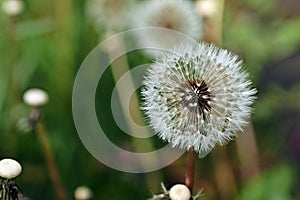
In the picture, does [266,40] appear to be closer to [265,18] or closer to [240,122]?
[265,18]

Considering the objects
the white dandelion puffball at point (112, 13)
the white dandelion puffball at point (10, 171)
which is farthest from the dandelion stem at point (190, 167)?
the white dandelion puffball at point (112, 13)

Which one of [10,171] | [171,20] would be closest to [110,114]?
[171,20]

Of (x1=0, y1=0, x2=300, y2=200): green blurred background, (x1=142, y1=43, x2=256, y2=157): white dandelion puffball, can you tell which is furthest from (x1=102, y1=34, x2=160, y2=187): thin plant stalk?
(x1=142, y1=43, x2=256, y2=157): white dandelion puffball

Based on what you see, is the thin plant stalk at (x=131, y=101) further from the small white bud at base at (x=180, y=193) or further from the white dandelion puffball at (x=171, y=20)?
the small white bud at base at (x=180, y=193)

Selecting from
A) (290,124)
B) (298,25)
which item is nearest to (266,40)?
(298,25)

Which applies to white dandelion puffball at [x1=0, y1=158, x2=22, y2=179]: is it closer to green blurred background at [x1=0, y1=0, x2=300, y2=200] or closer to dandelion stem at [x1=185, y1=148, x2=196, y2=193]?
dandelion stem at [x1=185, y1=148, x2=196, y2=193]

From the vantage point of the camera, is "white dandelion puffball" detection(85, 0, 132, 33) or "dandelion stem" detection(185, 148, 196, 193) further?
"white dandelion puffball" detection(85, 0, 132, 33)
